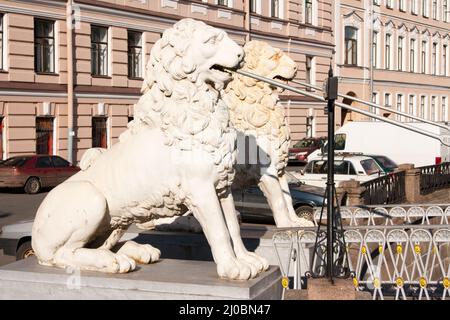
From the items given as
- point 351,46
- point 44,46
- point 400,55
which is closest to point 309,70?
point 351,46

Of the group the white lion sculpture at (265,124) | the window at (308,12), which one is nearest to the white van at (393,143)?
the window at (308,12)

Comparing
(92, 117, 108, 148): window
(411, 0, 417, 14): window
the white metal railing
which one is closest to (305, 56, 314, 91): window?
(411, 0, 417, 14): window

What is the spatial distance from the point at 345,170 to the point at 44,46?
33.4ft

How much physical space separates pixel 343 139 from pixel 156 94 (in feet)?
66.9

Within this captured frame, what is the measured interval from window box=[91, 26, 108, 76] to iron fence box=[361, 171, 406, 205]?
455 inches

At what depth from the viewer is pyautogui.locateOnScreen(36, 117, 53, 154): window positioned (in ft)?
75.5

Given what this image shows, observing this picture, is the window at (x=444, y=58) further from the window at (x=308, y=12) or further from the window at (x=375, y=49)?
the window at (x=308, y=12)

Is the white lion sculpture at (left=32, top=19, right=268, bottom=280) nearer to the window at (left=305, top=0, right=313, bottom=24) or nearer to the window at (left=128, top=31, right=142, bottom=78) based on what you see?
the window at (left=128, top=31, right=142, bottom=78)

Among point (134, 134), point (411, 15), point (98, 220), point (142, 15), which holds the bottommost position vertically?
point (98, 220)

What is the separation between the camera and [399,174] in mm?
16531

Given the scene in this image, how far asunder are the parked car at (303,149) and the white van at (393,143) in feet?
15.3

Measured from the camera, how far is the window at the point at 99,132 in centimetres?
2472
